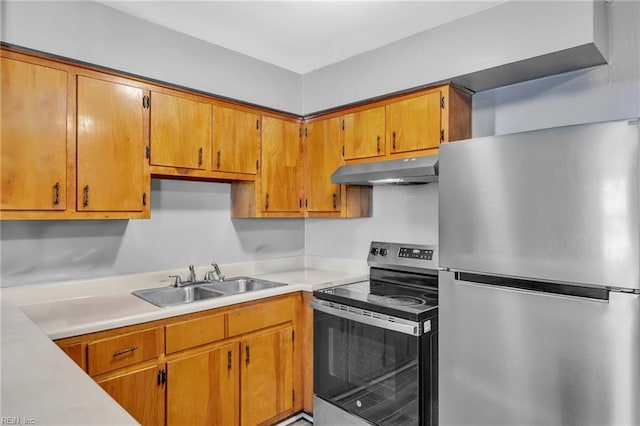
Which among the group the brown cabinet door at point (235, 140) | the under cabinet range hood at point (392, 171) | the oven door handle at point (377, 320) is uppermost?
the brown cabinet door at point (235, 140)

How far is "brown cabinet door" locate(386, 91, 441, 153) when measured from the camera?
2326 mm

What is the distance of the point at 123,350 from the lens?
5.94 feet

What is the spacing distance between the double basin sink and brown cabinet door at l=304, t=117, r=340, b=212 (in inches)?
28.0

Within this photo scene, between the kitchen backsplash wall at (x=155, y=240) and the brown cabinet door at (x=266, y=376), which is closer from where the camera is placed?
the kitchen backsplash wall at (x=155, y=240)

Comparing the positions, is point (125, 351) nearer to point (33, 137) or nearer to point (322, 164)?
point (33, 137)

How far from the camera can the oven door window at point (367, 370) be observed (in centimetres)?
200

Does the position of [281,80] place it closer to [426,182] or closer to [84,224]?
[426,182]

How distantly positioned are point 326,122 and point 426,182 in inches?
34.2

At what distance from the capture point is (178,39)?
7.80ft

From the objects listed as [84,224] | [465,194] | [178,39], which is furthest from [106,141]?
[465,194]

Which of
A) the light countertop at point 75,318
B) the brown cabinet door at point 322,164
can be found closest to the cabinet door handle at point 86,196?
the light countertop at point 75,318

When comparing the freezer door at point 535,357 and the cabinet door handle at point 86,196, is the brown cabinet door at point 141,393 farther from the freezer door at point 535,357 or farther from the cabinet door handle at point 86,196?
the freezer door at point 535,357

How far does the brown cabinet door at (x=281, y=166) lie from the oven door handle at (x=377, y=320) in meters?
0.83

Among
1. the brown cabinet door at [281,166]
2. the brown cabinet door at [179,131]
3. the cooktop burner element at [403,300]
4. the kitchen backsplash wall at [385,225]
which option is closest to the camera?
the cooktop burner element at [403,300]
